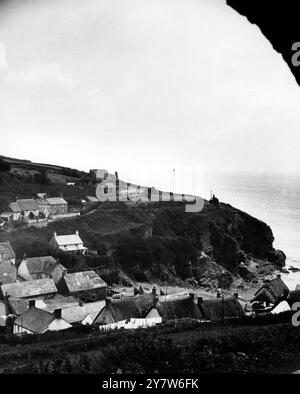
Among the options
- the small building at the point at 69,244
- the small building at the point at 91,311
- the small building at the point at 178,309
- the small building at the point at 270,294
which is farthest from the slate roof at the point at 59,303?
the small building at the point at 69,244

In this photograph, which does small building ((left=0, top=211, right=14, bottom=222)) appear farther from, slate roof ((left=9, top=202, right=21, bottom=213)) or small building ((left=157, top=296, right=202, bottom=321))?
small building ((left=157, top=296, right=202, bottom=321))

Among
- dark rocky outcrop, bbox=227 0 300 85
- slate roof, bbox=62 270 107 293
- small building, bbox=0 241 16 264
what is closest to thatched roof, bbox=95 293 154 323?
slate roof, bbox=62 270 107 293

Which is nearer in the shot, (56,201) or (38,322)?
(38,322)

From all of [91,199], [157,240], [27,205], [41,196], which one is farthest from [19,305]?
[91,199]

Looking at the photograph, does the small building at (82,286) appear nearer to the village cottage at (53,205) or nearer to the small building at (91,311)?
the small building at (91,311)

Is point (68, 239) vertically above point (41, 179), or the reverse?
point (41, 179)

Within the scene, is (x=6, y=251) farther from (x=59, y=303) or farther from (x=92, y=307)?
(x=92, y=307)

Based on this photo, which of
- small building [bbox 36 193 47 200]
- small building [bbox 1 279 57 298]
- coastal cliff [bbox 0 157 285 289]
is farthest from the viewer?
small building [bbox 36 193 47 200]
